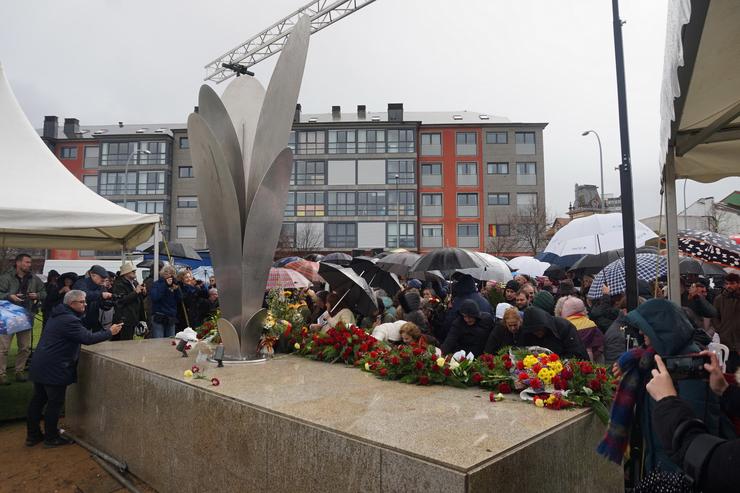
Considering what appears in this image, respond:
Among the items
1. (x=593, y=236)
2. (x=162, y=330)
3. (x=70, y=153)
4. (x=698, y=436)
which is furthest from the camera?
(x=70, y=153)

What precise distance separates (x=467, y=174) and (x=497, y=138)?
185 inches

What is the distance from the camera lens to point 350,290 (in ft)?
24.9

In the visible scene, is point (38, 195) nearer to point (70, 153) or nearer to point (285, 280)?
point (285, 280)

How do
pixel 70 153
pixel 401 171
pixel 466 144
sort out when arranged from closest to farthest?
1. pixel 401 171
2. pixel 466 144
3. pixel 70 153

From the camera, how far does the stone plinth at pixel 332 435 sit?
2.85 m

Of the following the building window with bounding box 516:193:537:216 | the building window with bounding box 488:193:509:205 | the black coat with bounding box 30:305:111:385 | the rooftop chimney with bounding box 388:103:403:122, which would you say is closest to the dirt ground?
the black coat with bounding box 30:305:111:385

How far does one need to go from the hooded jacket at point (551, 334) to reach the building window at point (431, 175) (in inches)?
1802

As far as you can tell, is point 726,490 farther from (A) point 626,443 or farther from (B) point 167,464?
(B) point 167,464

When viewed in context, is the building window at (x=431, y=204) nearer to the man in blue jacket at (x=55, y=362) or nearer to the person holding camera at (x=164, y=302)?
the person holding camera at (x=164, y=302)

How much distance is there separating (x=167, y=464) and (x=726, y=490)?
4471 millimetres

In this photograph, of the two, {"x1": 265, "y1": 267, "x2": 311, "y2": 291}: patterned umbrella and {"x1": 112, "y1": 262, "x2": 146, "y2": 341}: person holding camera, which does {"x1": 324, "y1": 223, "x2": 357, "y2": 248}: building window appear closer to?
{"x1": 265, "y1": 267, "x2": 311, "y2": 291}: patterned umbrella

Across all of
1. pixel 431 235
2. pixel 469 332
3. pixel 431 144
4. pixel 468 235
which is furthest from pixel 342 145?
pixel 469 332

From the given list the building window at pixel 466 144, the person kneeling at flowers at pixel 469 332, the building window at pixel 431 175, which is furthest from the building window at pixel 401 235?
the person kneeling at flowers at pixel 469 332

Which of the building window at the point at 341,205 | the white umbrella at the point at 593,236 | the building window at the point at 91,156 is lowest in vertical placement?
the white umbrella at the point at 593,236
